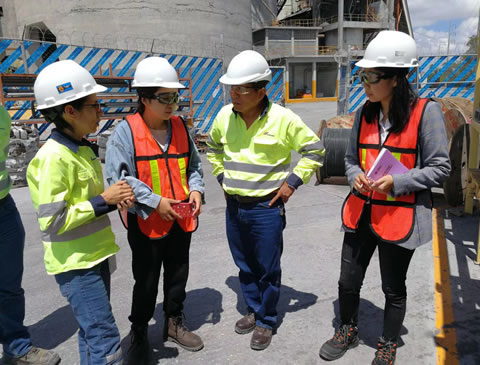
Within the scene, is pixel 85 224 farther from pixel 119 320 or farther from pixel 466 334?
pixel 466 334

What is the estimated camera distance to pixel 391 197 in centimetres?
227

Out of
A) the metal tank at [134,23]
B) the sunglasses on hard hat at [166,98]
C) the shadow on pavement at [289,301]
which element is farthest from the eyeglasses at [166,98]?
the metal tank at [134,23]

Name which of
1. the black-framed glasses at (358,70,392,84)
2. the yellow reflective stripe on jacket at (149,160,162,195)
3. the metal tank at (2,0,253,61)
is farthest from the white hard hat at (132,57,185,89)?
the metal tank at (2,0,253,61)

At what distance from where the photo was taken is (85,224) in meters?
2.04

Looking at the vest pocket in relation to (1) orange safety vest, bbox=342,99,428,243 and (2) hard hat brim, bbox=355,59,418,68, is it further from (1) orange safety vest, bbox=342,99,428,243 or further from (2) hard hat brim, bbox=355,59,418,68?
(2) hard hat brim, bbox=355,59,418,68

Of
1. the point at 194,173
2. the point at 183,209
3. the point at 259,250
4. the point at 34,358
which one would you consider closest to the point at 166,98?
the point at 194,173

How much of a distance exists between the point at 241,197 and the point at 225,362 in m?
1.17

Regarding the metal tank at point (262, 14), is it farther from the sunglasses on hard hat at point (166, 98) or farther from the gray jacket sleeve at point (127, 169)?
the gray jacket sleeve at point (127, 169)

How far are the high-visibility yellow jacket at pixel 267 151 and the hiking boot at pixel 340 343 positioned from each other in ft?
3.61

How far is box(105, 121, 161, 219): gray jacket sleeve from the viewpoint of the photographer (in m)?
2.31

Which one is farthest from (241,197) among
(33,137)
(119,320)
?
(33,137)

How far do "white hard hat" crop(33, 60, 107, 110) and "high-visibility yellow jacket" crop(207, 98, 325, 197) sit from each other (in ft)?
3.54

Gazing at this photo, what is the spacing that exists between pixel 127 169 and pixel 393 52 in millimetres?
1743

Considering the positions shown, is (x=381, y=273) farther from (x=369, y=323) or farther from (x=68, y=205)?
(x=68, y=205)
